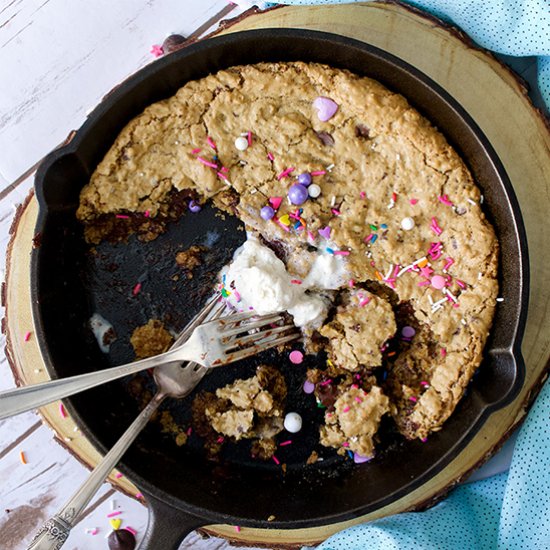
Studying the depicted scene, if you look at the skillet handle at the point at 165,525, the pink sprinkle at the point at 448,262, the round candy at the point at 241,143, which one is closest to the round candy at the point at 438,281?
the pink sprinkle at the point at 448,262

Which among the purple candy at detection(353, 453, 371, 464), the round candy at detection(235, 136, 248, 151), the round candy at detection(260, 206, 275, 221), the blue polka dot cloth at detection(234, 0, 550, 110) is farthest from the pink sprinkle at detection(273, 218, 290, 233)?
the purple candy at detection(353, 453, 371, 464)

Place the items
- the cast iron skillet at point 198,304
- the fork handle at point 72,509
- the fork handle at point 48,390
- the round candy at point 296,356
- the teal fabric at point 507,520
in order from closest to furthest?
the fork handle at point 48,390
the fork handle at point 72,509
the cast iron skillet at point 198,304
the teal fabric at point 507,520
the round candy at point 296,356

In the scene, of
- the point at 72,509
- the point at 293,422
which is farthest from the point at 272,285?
the point at 72,509

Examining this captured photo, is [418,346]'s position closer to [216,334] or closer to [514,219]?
[514,219]

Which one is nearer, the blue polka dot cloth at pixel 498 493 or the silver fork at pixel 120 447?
the silver fork at pixel 120 447

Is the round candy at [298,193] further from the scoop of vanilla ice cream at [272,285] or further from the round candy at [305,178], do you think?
the scoop of vanilla ice cream at [272,285]

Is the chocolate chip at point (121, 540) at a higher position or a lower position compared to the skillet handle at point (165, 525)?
lower

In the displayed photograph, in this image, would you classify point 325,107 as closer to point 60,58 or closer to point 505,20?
point 505,20
